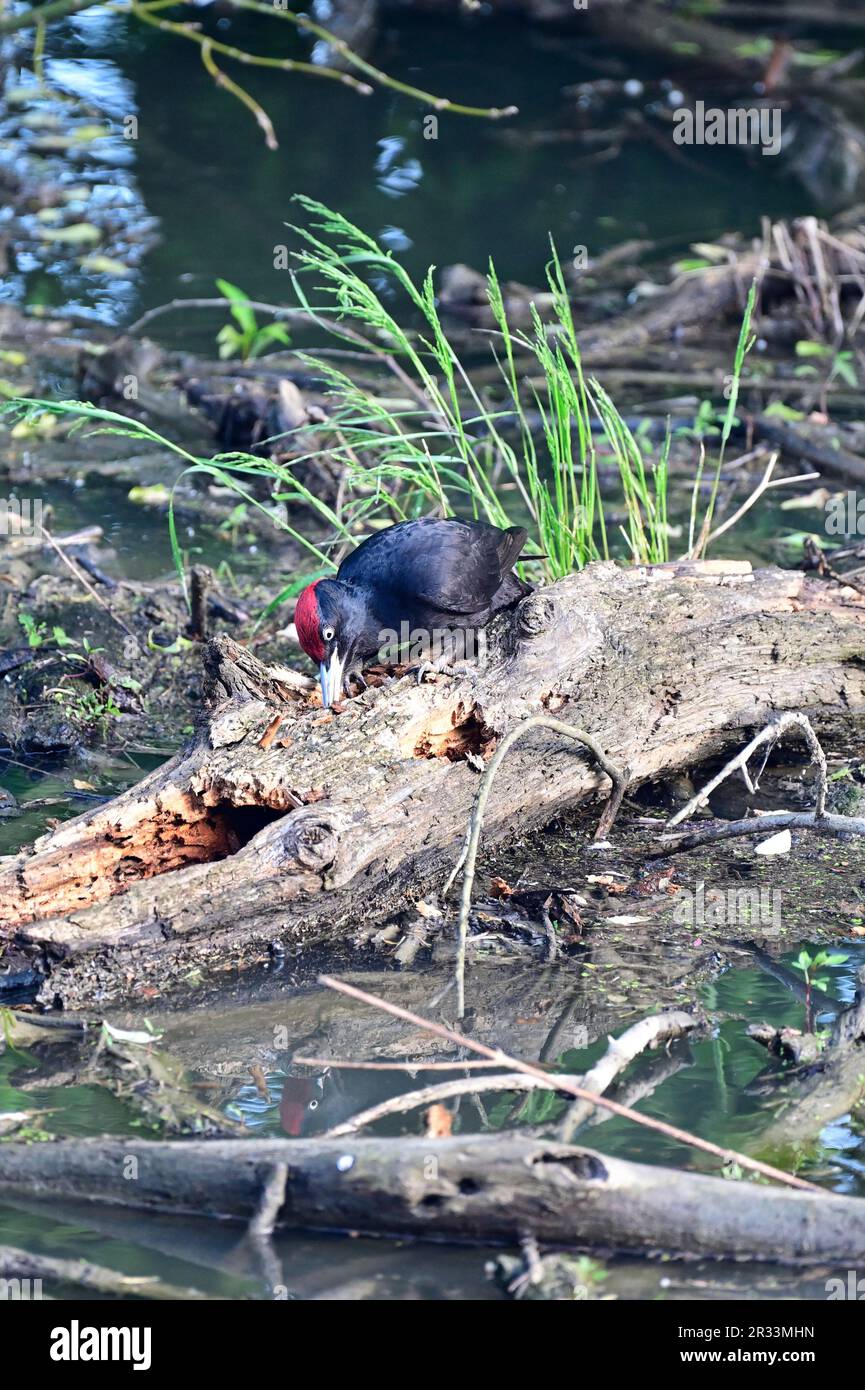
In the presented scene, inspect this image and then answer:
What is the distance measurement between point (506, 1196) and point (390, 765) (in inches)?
60.0

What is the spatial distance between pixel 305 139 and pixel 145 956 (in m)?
10.8

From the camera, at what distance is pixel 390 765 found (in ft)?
13.6

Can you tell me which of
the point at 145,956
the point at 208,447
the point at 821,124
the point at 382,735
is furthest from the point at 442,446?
the point at 821,124

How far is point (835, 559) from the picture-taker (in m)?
6.33

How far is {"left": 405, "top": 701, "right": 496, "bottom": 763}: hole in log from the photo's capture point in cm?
434

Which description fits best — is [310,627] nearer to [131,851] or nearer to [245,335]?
[131,851]

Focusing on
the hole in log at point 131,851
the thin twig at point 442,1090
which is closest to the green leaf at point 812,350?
the hole in log at point 131,851

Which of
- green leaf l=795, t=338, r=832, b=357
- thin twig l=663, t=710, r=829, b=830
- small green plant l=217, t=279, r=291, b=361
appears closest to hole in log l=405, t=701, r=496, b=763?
thin twig l=663, t=710, r=829, b=830

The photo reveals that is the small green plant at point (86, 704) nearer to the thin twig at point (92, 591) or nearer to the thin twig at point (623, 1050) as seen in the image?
the thin twig at point (92, 591)

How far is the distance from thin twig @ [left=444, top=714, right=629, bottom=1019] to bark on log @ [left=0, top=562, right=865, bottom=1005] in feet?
0.26

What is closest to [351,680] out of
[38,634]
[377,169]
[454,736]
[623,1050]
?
[454,736]

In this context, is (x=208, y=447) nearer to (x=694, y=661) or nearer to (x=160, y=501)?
(x=160, y=501)

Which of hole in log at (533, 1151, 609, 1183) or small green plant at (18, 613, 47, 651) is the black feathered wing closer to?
small green plant at (18, 613, 47, 651)
